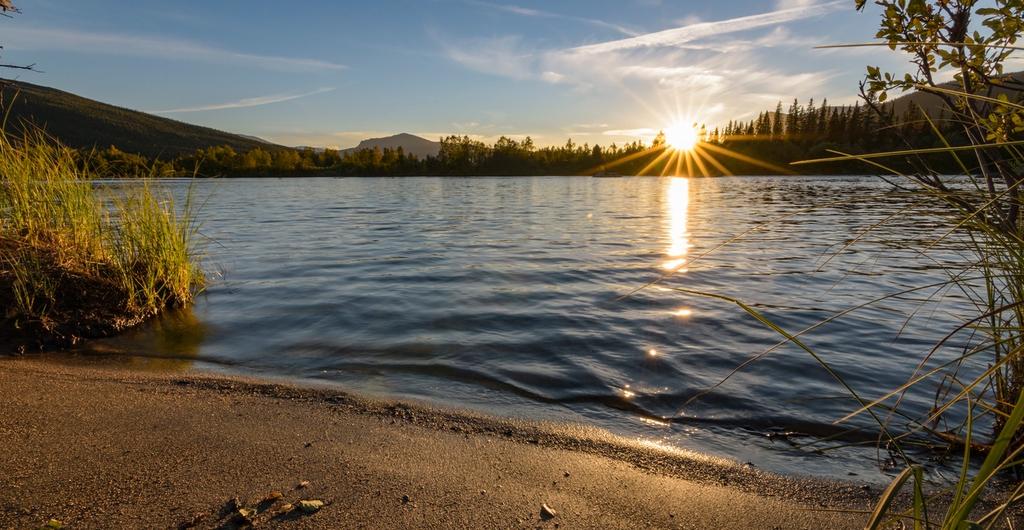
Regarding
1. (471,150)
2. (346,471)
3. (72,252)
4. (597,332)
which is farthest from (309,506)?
(471,150)

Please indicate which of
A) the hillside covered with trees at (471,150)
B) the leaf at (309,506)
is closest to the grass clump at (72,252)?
the leaf at (309,506)

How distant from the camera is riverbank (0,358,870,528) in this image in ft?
8.75

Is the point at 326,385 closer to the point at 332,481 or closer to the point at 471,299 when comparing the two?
the point at 332,481

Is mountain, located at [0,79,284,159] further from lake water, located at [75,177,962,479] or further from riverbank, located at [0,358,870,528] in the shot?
riverbank, located at [0,358,870,528]

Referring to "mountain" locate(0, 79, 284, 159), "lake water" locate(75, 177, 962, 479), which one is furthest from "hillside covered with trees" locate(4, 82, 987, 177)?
"lake water" locate(75, 177, 962, 479)

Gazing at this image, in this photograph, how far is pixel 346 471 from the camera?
3.06 meters

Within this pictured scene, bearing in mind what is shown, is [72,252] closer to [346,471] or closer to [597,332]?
[346,471]

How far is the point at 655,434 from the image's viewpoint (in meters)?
4.13

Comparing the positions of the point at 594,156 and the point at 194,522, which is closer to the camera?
the point at 194,522

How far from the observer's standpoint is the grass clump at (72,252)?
18.3 ft

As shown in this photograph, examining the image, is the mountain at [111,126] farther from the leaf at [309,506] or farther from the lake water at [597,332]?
the leaf at [309,506]

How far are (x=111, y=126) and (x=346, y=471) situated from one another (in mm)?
147533

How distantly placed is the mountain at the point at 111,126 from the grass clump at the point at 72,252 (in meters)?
107

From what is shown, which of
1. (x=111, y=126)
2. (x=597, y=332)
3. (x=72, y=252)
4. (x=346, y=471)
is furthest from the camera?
(x=111, y=126)
